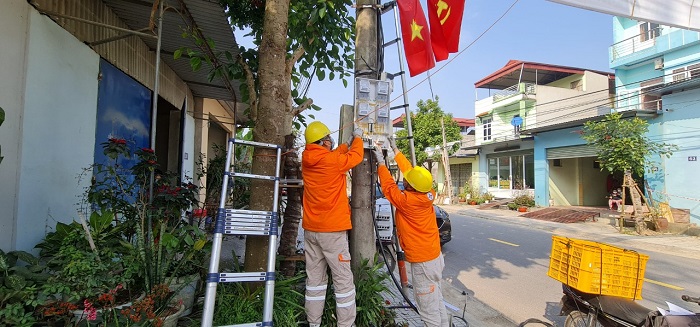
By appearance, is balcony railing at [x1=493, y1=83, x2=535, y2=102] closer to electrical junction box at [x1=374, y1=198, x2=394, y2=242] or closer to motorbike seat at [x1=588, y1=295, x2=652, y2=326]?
electrical junction box at [x1=374, y1=198, x2=394, y2=242]

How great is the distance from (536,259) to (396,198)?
223 inches

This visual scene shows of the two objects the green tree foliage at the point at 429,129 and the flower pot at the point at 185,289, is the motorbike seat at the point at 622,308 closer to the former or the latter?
the flower pot at the point at 185,289

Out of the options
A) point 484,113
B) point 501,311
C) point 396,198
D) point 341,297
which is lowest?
point 501,311

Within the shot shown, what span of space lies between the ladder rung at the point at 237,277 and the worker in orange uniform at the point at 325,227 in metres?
0.53

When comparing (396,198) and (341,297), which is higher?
(396,198)

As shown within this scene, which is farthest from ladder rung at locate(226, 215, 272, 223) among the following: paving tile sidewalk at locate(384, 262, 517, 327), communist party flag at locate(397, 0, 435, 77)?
communist party flag at locate(397, 0, 435, 77)

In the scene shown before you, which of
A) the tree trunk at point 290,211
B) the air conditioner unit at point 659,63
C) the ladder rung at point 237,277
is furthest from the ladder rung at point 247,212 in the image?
the air conditioner unit at point 659,63

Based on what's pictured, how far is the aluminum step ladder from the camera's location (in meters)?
2.64

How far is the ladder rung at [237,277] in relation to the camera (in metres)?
2.66

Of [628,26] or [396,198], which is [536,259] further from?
[628,26]

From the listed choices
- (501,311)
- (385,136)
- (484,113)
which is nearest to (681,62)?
(484,113)

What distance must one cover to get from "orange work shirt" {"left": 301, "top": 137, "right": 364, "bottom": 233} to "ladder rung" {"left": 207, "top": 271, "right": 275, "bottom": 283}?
609 mm

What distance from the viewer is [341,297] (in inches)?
125

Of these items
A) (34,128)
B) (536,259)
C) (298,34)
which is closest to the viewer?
(34,128)
